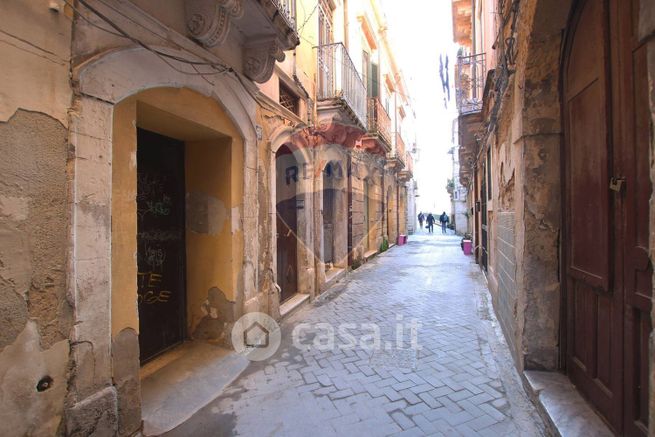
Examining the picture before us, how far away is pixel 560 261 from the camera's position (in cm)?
298

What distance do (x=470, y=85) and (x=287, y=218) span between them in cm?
511

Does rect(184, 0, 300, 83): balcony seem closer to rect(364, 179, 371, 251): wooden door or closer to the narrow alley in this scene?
the narrow alley

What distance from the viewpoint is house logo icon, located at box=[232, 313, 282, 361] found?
13.4 feet

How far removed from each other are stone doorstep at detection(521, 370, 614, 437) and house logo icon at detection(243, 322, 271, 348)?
290 cm

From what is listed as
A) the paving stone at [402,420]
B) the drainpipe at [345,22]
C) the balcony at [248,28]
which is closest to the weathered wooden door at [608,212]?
the paving stone at [402,420]

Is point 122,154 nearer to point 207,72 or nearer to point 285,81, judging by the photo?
point 207,72

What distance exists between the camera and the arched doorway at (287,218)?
246 inches

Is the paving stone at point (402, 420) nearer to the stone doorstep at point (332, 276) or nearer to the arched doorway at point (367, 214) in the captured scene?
the stone doorstep at point (332, 276)

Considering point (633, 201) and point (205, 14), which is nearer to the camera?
point (633, 201)

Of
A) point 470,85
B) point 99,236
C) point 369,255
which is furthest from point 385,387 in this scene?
point 369,255

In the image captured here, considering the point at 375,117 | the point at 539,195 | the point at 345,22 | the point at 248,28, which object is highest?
the point at 345,22

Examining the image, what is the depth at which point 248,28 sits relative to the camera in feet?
12.9

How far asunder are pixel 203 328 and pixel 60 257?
236cm

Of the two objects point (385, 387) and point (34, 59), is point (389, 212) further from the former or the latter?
point (34, 59)
